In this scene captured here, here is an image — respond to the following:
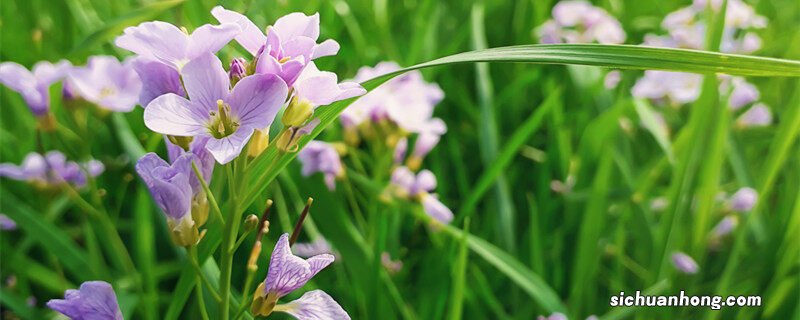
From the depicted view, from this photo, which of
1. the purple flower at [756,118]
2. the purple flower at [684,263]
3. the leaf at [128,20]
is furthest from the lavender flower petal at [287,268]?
the purple flower at [756,118]

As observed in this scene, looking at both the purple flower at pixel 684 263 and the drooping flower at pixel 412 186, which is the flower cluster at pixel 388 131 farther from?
the purple flower at pixel 684 263

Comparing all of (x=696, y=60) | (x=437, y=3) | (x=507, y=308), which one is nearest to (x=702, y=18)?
(x=437, y=3)

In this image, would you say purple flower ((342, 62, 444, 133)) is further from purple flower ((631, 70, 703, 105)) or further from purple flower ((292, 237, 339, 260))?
purple flower ((631, 70, 703, 105))

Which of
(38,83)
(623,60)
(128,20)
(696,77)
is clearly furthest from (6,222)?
(696,77)

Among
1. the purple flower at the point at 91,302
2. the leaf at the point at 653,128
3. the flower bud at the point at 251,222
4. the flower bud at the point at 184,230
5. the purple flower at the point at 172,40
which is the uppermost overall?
the leaf at the point at 653,128

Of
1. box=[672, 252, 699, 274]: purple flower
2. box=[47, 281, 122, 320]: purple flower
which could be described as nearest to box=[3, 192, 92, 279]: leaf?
box=[47, 281, 122, 320]: purple flower

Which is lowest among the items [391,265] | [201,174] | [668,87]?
[201,174]

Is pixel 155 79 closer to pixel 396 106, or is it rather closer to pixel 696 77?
pixel 396 106
